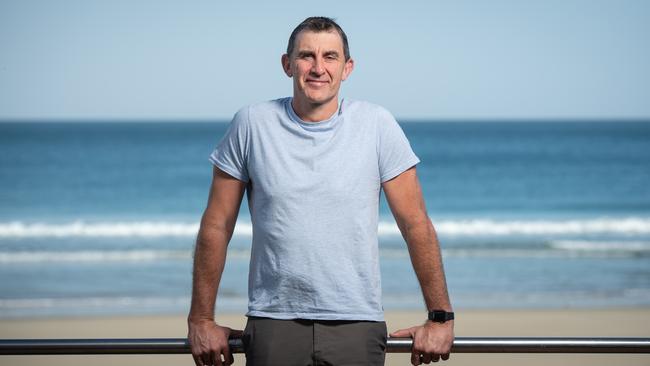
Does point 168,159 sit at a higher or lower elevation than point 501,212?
higher

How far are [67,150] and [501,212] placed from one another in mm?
28935

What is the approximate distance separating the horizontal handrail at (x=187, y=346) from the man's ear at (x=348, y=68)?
0.77 meters

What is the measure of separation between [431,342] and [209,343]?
21.4 inches

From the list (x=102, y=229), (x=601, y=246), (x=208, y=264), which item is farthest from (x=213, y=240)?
(x=102, y=229)

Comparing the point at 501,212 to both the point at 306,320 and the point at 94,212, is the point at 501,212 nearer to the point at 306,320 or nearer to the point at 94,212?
the point at 94,212

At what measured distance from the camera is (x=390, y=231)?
56.7 feet

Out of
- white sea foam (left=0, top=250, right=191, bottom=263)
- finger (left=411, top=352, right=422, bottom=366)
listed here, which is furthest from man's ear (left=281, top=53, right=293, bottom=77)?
white sea foam (left=0, top=250, right=191, bottom=263)

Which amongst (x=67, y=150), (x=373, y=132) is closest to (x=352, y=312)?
(x=373, y=132)

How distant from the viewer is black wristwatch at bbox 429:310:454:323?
226cm

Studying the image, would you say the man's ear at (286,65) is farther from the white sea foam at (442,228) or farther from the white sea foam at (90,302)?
the white sea foam at (442,228)

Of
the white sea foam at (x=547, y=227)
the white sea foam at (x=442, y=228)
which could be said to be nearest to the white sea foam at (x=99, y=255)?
the white sea foam at (x=442, y=228)

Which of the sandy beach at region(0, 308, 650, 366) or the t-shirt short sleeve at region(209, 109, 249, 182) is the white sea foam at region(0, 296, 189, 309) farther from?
the t-shirt short sleeve at region(209, 109, 249, 182)

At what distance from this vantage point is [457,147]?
50000 millimetres

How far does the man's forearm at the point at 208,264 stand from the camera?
7.63 ft
